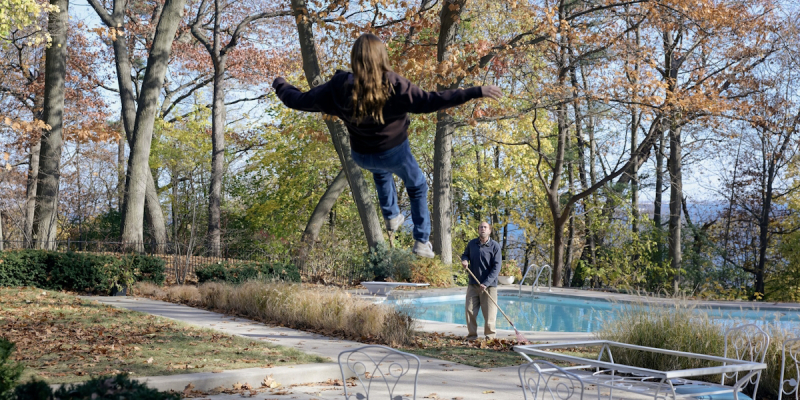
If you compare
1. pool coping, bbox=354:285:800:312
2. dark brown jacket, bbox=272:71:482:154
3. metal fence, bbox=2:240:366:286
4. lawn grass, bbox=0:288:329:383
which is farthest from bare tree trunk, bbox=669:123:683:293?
dark brown jacket, bbox=272:71:482:154

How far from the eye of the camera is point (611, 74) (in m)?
22.1

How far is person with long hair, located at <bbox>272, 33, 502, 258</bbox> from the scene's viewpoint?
3.97 metres

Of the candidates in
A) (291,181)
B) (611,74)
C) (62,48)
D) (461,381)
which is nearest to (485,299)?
(461,381)

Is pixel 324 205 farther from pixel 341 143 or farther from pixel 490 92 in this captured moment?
pixel 490 92

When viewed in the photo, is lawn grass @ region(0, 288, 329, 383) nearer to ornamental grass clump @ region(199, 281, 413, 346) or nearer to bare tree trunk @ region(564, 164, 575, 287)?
ornamental grass clump @ region(199, 281, 413, 346)

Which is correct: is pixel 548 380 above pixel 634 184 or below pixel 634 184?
below

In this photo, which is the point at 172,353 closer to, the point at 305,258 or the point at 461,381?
the point at 461,381

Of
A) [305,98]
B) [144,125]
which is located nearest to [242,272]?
[144,125]

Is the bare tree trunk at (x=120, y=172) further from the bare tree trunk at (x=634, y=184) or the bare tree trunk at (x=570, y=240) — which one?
the bare tree trunk at (x=634, y=184)

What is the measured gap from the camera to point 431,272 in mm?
20094

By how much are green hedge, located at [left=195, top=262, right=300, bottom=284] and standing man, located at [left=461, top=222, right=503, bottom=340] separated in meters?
7.09

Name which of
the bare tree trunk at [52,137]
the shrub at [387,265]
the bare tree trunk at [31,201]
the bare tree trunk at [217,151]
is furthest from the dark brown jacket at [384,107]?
the bare tree trunk at [217,151]

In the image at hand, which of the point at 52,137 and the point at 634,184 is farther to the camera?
the point at 634,184

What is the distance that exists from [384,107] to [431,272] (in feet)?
53.3
